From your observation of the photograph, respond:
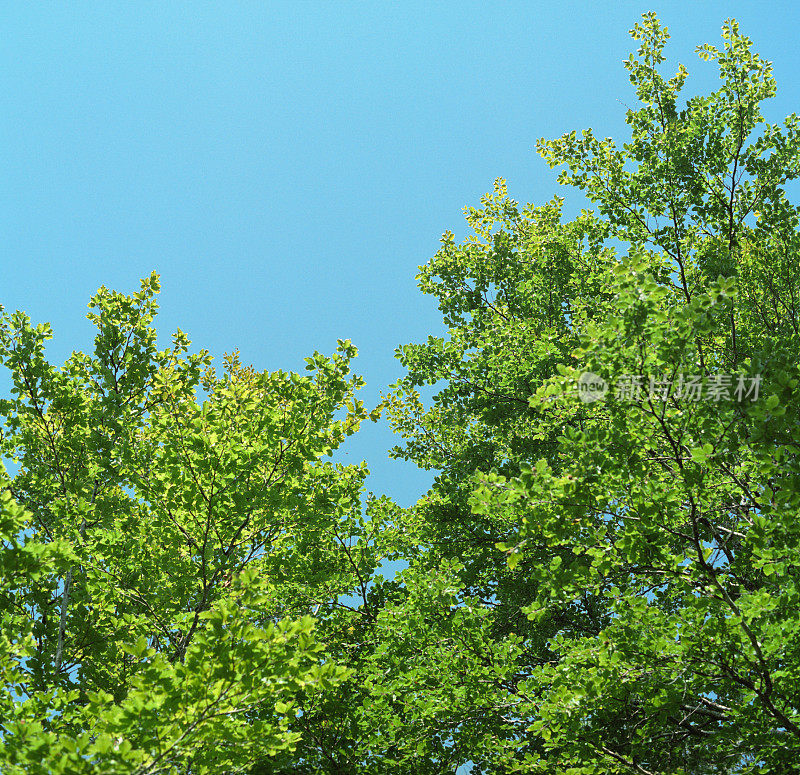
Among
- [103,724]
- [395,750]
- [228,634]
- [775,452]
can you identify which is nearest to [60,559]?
Result: [103,724]

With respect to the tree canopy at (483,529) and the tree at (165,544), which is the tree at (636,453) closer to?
the tree canopy at (483,529)

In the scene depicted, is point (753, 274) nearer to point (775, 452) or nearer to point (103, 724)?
point (775, 452)

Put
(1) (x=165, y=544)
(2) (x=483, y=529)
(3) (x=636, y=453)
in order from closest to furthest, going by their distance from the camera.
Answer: (3) (x=636, y=453) < (1) (x=165, y=544) < (2) (x=483, y=529)

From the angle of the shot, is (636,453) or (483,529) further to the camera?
(483,529)

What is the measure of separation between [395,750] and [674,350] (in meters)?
6.08

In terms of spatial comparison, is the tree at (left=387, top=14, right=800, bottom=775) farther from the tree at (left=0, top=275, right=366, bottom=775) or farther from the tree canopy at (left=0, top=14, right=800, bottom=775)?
the tree at (left=0, top=275, right=366, bottom=775)

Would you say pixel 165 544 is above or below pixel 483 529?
below

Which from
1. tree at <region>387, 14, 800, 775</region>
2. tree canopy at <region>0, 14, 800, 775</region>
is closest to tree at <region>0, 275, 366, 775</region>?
tree canopy at <region>0, 14, 800, 775</region>

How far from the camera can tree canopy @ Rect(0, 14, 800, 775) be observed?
468 centimetres

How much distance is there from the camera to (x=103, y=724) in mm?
4457

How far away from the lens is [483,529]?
10.1 m

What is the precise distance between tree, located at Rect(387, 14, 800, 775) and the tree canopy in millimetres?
44

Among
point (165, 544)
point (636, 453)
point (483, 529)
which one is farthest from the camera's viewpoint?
point (483, 529)

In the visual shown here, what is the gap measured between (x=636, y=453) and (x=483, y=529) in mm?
4985
